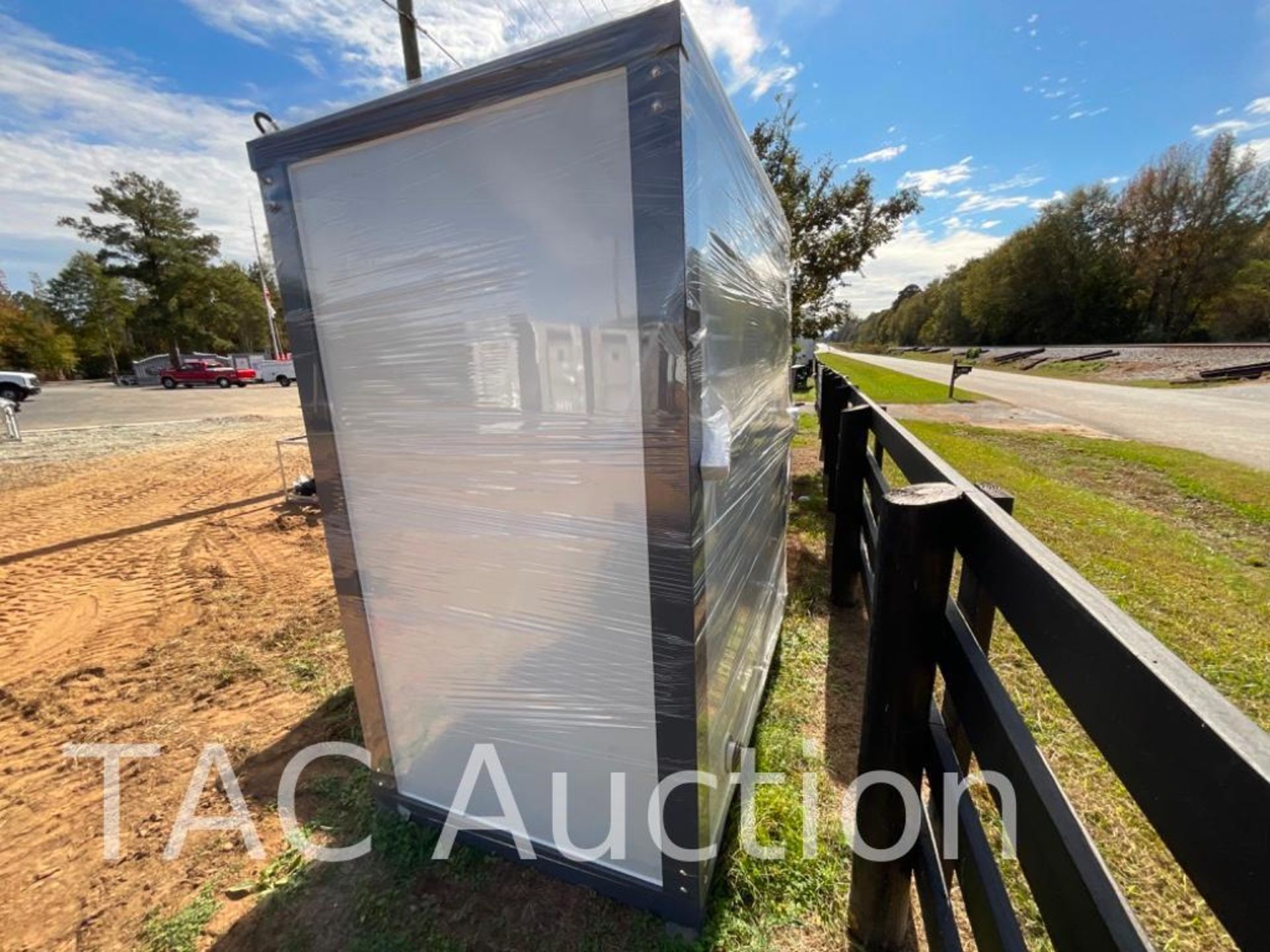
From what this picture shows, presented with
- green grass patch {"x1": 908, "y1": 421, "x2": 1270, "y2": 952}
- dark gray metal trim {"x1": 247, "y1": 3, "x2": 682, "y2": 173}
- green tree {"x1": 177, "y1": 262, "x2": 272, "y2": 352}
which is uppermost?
green tree {"x1": 177, "y1": 262, "x2": 272, "y2": 352}

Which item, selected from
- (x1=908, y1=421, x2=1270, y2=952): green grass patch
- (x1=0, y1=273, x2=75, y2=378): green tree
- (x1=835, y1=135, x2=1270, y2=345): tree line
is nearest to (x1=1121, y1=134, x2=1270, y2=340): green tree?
(x1=835, y1=135, x2=1270, y2=345): tree line

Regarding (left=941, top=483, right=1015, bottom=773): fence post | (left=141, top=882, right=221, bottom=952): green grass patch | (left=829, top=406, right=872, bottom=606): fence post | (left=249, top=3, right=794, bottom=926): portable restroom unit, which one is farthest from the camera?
(left=829, top=406, right=872, bottom=606): fence post

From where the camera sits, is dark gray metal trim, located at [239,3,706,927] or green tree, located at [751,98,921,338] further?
green tree, located at [751,98,921,338]

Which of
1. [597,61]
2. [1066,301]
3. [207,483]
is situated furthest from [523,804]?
[1066,301]

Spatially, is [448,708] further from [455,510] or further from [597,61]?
[597,61]

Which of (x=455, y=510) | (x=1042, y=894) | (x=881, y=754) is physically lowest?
(x=881, y=754)

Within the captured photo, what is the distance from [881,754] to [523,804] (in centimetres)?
110

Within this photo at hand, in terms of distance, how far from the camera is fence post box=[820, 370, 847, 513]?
13.6 feet

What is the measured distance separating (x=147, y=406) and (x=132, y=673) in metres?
19.4

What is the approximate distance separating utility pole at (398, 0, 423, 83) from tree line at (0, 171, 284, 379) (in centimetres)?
3603

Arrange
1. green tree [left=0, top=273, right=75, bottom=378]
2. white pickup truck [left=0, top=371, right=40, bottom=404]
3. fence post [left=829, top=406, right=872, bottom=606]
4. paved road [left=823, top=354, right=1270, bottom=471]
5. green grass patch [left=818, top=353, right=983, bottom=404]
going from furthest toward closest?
green tree [left=0, top=273, right=75, bottom=378] → white pickup truck [left=0, top=371, right=40, bottom=404] → green grass patch [left=818, top=353, right=983, bottom=404] → paved road [left=823, top=354, right=1270, bottom=471] → fence post [left=829, top=406, right=872, bottom=606]

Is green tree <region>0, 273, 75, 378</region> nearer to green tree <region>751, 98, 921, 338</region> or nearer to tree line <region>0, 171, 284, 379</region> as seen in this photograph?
tree line <region>0, 171, 284, 379</region>

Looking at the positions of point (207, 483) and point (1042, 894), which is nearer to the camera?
point (1042, 894)

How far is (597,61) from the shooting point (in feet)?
3.39
